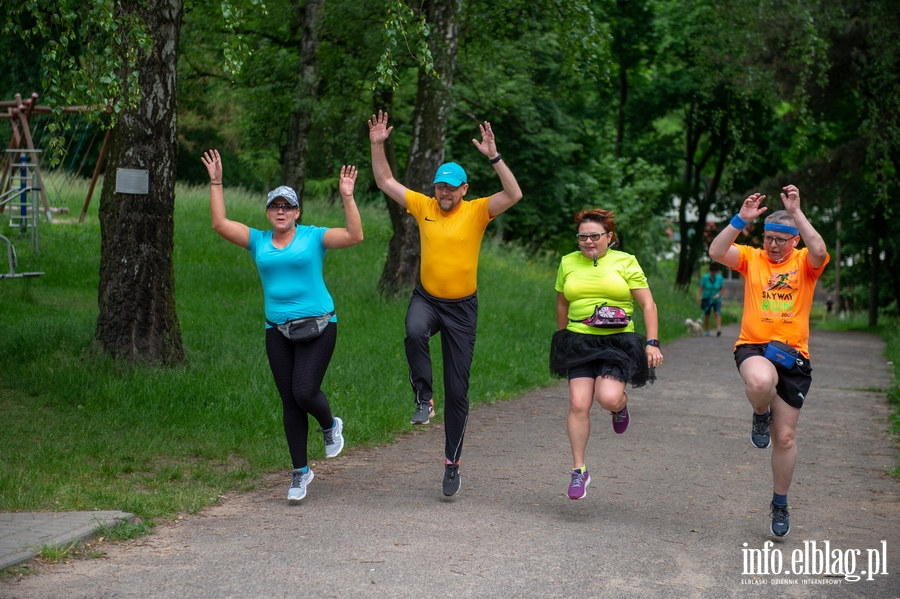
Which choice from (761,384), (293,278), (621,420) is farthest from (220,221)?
(761,384)

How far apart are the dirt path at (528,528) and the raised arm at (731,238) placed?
1633 millimetres

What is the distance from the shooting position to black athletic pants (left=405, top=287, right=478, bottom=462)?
23.3 ft

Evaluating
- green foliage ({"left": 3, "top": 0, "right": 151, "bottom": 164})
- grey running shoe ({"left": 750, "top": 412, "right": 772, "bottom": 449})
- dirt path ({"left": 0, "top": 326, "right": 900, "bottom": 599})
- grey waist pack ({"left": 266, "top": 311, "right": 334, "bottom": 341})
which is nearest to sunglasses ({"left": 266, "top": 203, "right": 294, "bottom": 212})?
grey waist pack ({"left": 266, "top": 311, "right": 334, "bottom": 341})

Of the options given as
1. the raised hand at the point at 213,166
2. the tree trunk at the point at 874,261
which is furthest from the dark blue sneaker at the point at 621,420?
the tree trunk at the point at 874,261

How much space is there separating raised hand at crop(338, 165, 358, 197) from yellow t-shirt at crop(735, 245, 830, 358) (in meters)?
2.43

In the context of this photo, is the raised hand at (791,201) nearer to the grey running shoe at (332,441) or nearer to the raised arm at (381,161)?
the raised arm at (381,161)

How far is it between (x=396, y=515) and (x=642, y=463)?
289 centimetres

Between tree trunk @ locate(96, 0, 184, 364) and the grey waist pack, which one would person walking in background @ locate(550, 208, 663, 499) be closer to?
the grey waist pack

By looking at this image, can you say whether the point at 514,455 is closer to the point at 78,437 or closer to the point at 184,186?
the point at 78,437

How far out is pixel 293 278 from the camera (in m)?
6.71

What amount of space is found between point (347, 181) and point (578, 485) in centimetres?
235

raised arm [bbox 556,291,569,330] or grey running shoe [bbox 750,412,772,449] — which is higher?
raised arm [bbox 556,291,569,330]

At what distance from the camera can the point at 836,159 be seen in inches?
1203

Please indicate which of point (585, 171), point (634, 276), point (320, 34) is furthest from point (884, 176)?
point (634, 276)
